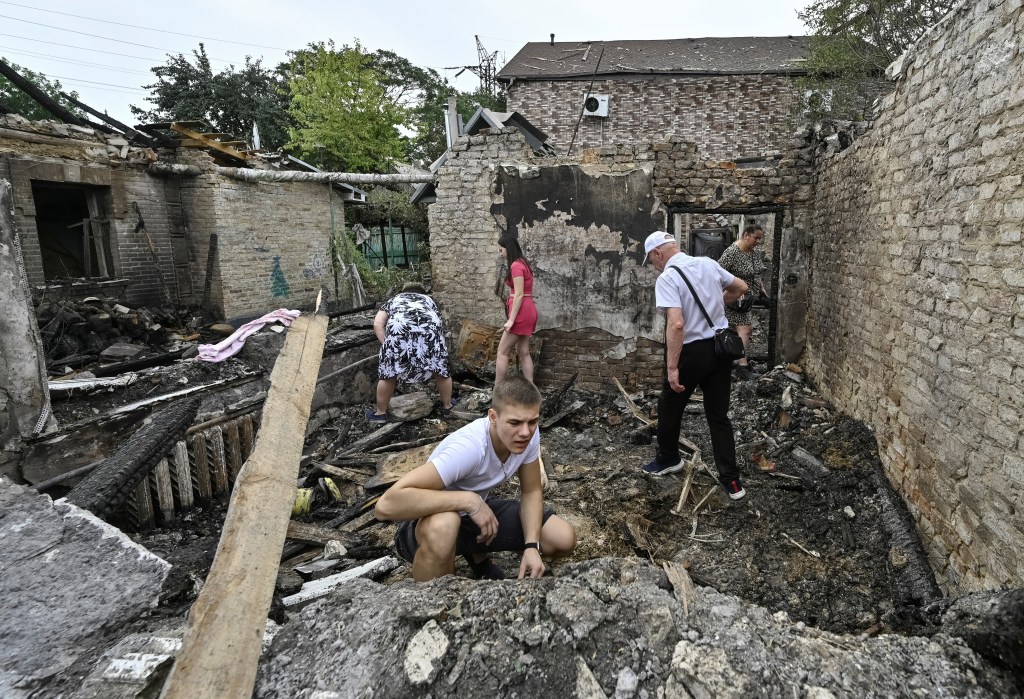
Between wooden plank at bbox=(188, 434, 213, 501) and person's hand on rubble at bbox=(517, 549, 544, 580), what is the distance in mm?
3619

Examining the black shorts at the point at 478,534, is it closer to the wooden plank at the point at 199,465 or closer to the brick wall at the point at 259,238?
the wooden plank at the point at 199,465

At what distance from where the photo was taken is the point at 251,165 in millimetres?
11055

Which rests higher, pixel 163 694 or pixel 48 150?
pixel 48 150

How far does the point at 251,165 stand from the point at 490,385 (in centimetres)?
764

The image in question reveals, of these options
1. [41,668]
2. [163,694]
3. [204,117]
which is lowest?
[41,668]

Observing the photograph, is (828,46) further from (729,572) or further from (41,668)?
(41,668)

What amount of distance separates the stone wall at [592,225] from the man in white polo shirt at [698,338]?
237 centimetres

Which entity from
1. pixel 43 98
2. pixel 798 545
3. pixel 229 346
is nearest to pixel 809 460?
pixel 798 545

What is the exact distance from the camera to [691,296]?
13.6 ft

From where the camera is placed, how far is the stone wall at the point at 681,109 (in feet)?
58.2

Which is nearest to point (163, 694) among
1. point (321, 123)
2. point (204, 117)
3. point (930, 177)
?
point (930, 177)

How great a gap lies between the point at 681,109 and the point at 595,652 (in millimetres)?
19631

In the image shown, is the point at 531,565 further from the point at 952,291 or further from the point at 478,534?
the point at 952,291

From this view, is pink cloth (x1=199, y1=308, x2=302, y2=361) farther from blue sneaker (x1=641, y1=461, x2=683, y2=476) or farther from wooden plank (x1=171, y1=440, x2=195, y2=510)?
blue sneaker (x1=641, y1=461, x2=683, y2=476)
